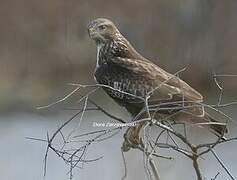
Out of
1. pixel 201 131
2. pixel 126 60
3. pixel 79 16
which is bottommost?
pixel 126 60

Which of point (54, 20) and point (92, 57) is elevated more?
point (54, 20)

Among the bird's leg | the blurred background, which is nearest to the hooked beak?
the bird's leg

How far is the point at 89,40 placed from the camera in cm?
408

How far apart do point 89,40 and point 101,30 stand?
2293mm

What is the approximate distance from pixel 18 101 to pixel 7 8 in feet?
2.35

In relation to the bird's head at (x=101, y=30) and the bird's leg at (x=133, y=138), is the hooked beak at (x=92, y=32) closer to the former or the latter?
the bird's head at (x=101, y=30)

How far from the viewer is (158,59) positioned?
13.3 ft

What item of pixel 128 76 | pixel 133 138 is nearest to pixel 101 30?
pixel 128 76

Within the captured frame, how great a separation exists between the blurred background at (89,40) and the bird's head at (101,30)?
78.4 inches

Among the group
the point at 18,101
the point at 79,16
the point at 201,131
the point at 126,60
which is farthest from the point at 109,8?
the point at 126,60

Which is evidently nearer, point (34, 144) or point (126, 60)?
point (126, 60)

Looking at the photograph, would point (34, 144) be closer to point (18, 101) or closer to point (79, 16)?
point (18, 101)

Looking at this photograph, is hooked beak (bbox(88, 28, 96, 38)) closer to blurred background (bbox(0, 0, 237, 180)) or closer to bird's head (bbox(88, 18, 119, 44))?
bird's head (bbox(88, 18, 119, 44))

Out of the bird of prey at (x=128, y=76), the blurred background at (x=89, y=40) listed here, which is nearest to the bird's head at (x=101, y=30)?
the bird of prey at (x=128, y=76)
